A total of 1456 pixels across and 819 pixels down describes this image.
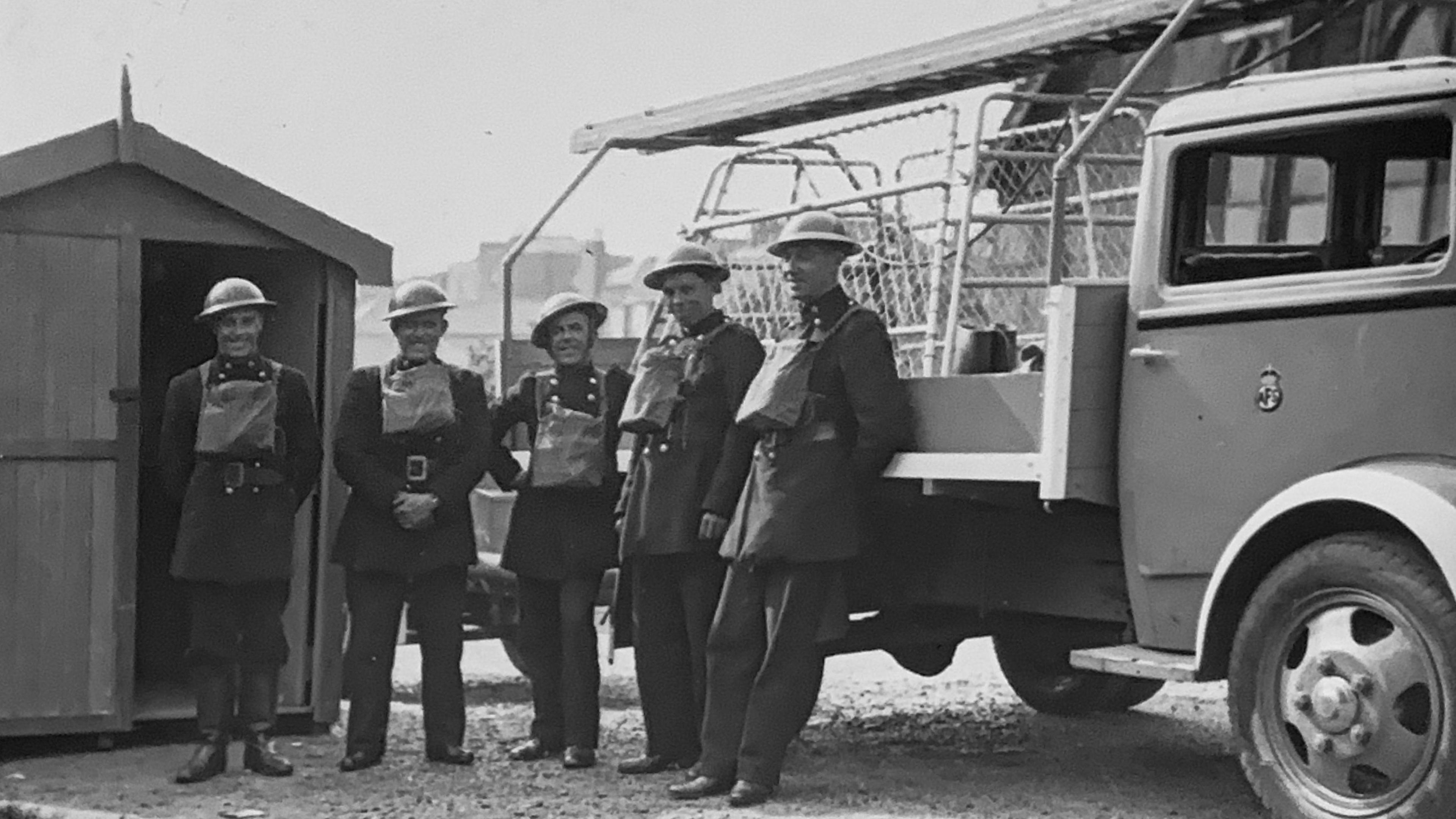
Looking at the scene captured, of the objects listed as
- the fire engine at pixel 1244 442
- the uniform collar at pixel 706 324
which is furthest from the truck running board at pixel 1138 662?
the uniform collar at pixel 706 324

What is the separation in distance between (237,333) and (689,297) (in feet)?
5.84

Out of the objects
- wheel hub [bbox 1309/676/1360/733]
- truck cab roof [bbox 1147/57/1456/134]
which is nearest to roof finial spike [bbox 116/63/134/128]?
truck cab roof [bbox 1147/57/1456/134]

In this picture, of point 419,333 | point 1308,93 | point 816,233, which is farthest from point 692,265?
point 1308,93

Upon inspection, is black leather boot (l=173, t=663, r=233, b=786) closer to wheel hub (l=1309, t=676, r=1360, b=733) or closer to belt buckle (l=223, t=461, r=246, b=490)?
belt buckle (l=223, t=461, r=246, b=490)

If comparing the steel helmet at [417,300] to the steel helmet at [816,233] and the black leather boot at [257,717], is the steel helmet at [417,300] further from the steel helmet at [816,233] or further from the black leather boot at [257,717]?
the steel helmet at [816,233]

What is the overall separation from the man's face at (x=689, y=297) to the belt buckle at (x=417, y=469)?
120 cm

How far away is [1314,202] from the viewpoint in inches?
284

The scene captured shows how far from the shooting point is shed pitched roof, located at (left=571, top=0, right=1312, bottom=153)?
27.6 ft

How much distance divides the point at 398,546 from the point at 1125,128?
3758 mm

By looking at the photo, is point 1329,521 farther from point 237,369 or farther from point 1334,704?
point 237,369

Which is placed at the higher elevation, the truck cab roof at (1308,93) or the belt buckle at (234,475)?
the truck cab roof at (1308,93)

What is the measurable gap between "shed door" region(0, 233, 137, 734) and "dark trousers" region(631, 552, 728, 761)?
230 centimetres

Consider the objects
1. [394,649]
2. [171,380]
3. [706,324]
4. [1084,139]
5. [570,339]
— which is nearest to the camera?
[1084,139]

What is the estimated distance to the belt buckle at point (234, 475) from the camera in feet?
29.7
